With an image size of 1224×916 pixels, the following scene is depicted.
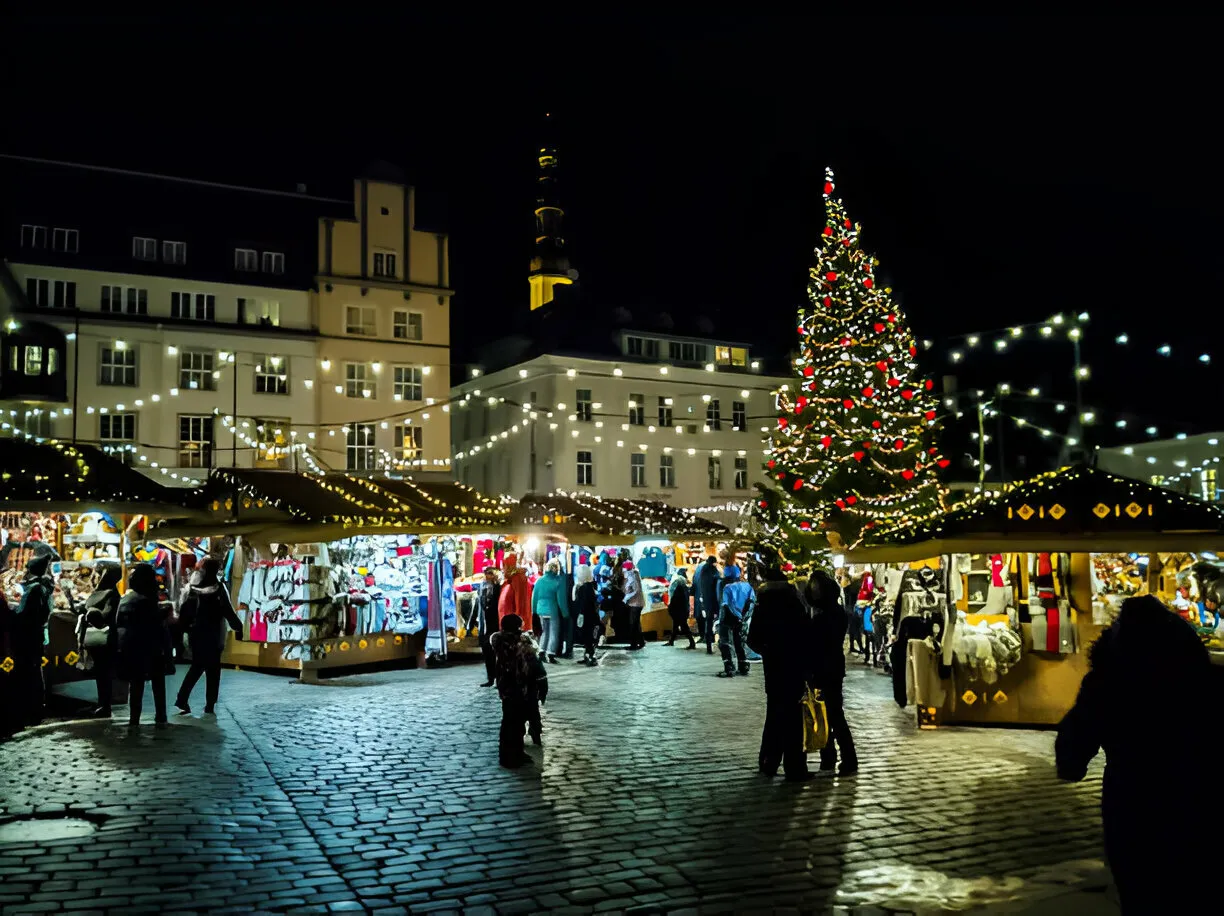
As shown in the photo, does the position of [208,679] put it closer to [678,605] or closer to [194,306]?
[678,605]

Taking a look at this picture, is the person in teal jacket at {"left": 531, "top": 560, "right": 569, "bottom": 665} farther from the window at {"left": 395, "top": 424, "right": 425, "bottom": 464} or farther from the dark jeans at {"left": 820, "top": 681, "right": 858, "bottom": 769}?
the window at {"left": 395, "top": 424, "right": 425, "bottom": 464}

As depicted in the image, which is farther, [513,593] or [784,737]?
[513,593]

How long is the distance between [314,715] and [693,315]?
41.9 m

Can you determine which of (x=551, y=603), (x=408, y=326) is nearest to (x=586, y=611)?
(x=551, y=603)

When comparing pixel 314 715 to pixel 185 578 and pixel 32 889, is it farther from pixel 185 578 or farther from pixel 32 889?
pixel 185 578

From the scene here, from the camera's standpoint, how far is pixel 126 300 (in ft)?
125

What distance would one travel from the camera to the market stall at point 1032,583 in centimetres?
1126

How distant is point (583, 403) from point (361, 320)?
1007cm

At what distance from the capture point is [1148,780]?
388 centimetres

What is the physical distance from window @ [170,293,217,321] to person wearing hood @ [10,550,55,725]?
1156 inches

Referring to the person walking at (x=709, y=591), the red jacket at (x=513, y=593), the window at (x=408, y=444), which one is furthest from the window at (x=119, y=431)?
the person walking at (x=709, y=591)

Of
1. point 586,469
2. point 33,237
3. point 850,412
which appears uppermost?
point 33,237

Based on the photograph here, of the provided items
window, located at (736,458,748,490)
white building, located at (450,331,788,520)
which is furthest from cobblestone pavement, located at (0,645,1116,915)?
window, located at (736,458,748,490)

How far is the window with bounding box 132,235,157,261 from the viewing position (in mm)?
38562
